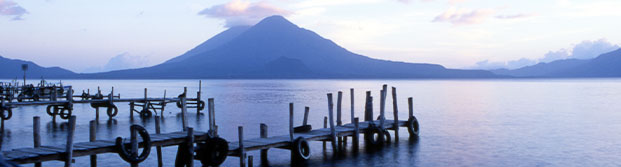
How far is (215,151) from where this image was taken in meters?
19.3

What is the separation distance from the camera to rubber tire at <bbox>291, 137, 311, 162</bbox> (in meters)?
21.8

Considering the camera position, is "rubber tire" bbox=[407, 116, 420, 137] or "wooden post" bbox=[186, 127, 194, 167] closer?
"wooden post" bbox=[186, 127, 194, 167]

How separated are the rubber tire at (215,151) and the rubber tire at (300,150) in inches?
134

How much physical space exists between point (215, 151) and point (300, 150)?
3.77 metres

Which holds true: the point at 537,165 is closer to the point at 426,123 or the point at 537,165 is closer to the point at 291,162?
the point at 291,162

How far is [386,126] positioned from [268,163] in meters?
8.49

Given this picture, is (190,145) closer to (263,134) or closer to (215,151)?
(215,151)

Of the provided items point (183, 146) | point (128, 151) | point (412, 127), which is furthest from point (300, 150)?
point (412, 127)

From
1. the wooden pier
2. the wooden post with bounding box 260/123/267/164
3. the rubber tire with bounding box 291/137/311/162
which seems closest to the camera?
the wooden pier

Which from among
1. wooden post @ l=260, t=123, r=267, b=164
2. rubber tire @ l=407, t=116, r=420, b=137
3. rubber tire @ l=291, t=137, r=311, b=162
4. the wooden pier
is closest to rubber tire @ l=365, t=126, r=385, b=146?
the wooden pier

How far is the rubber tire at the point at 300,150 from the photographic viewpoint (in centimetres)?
A: 2175

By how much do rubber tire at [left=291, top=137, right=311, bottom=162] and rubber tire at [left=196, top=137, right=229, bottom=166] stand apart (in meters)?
3.40

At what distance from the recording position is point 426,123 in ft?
149

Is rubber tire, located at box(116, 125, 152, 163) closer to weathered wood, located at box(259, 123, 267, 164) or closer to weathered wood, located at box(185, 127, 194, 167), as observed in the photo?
weathered wood, located at box(185, 127, 194, 167)
